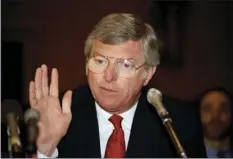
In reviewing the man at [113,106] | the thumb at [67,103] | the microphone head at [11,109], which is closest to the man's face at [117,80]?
the man at [113,106]

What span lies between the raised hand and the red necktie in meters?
0.19

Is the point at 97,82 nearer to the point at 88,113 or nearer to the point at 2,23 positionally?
the point at 88,113

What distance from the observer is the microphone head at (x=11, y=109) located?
2.21 metres

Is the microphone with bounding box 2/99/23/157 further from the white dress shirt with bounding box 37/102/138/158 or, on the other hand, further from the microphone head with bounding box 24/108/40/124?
the white dress shirt with bounding box 37/102/138/158

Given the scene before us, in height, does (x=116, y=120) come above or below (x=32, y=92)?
below

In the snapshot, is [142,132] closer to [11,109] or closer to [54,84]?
[54,84]

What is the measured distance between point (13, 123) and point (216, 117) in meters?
0.93

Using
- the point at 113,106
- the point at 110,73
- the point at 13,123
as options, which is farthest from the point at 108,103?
the point at 13,123

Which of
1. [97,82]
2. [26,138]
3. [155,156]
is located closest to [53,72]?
[97,82]

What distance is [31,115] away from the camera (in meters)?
2.10

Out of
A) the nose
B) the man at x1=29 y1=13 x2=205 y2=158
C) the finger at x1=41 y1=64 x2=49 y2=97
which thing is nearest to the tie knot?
the man at x1=29 y1=13 x2=205 y2=158

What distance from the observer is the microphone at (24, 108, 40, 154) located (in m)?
1.98

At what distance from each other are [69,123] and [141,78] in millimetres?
366

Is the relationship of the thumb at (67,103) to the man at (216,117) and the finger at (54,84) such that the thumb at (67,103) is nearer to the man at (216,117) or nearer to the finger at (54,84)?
the finger at (54,84)
